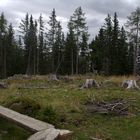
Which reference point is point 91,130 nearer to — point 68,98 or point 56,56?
point 68,98

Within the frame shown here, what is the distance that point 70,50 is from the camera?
244 ft

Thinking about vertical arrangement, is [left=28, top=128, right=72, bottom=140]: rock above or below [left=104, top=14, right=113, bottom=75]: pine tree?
below

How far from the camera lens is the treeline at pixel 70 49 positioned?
6562 centimetres

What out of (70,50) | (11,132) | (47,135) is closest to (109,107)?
(11,132)

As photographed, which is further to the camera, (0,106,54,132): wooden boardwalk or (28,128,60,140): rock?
(0,106,54,132): wooden boardwalk

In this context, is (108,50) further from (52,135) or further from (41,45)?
(52,135)

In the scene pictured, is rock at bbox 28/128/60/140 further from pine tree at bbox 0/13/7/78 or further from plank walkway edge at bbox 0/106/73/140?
pine tree at bbox 0/13/7/78

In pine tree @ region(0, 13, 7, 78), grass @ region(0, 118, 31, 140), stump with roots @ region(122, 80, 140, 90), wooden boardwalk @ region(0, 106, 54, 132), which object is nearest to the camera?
wooden boardwalk @ region(0, 106, 54, 132)

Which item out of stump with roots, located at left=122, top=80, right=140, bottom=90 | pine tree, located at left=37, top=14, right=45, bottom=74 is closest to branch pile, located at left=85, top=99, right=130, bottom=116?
stump with roots, located at left=122, top=80, right=140, bottom=90

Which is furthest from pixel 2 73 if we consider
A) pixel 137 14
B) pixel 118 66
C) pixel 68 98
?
pixel 68 98

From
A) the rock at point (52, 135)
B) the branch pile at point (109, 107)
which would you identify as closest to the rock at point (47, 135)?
the rock at point (52, 135)

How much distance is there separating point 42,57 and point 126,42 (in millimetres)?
19596

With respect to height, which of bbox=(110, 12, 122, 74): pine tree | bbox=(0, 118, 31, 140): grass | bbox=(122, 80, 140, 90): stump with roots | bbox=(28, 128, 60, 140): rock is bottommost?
bbox=(0, 118, 31, 140): grass

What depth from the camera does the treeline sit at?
65625 millimetres
